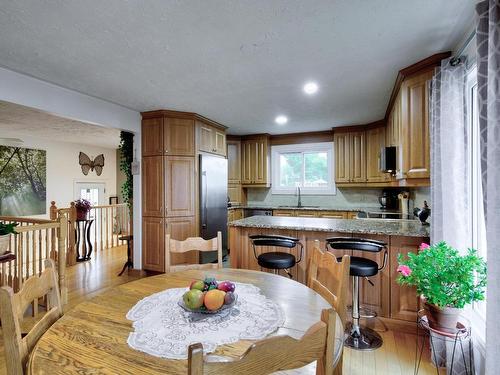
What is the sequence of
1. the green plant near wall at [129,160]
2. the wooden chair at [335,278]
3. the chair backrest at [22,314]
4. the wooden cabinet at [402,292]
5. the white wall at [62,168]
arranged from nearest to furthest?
the chair backrest at [22,314], the wooden chair at [335,278], the wooden cabinet at [402,292], the green plant near wall at [129,160], the white wall at [62,168]

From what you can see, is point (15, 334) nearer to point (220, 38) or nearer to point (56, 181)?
point (220, 38)

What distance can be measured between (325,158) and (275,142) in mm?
1117

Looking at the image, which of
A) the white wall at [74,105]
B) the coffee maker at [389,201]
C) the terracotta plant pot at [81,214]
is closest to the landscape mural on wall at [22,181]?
the terracotta plant pot at [81,214]

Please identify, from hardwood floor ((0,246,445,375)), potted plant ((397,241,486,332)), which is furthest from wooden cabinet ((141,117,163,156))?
Result: potted plant ((397,241,486,332))

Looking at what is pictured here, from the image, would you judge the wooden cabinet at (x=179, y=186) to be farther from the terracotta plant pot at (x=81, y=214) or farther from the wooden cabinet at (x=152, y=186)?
the terracotta plant pot at (x=81, y=214)

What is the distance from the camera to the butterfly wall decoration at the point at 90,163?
6.91m

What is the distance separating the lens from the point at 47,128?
198 inches

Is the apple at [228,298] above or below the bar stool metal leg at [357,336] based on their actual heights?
above

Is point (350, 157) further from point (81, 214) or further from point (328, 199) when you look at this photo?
point (81, 214)

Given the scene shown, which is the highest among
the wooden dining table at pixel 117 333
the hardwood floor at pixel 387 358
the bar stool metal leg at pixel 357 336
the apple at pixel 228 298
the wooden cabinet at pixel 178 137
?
the wooden cabinet at pixel 178 137

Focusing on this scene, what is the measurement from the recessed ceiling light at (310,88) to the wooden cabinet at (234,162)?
2.78 metres

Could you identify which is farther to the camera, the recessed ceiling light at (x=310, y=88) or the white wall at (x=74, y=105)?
the recessed ceiling light at (x=310, y=88)

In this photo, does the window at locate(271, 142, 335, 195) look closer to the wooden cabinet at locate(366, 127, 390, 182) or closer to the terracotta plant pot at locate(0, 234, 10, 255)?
the wooden cabinet at locate(366, 127, 390, 182)

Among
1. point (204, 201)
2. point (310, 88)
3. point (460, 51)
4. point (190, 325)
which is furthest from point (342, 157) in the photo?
point (190, 325)
